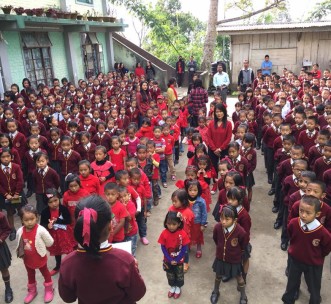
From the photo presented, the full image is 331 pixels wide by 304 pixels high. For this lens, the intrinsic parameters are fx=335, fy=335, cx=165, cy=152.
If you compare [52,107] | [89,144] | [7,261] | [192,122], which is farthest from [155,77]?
[7,261]

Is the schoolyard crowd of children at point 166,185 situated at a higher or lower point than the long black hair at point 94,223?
lower

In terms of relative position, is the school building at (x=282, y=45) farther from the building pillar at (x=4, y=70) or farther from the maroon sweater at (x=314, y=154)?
the maroon sweater at (x=314, y=154)

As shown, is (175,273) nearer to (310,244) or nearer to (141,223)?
(141,223)

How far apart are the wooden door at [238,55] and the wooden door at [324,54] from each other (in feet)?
9.75

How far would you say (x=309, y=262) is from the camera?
3.02m

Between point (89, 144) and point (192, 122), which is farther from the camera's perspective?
point (192, 122)

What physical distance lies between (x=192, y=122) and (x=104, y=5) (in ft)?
28.5

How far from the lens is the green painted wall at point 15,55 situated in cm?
941

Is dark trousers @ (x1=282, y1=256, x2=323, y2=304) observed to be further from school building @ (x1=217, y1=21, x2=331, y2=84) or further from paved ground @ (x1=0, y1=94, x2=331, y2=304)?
school building @ (x1=217, y1=21, x2=331, y2=84)

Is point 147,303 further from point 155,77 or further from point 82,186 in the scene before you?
point 155,77

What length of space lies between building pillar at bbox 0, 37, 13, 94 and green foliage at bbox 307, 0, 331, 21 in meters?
21.9

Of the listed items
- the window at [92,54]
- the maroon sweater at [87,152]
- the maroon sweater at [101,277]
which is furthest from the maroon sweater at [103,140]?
the window at [92,54]

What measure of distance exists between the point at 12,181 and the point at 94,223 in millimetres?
3463

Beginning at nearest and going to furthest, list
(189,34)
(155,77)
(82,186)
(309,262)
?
(309,262) → (82,186) → (155,77) → (189,34)
